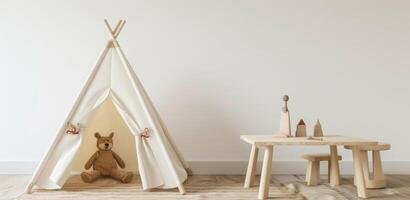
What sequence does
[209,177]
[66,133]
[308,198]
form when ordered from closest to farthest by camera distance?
1. [308,198]
2. [66,133]
3. [209,177]

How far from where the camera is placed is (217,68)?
320 cm

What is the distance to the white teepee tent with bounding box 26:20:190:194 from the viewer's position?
2.51 metres

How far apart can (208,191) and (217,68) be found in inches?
38.6

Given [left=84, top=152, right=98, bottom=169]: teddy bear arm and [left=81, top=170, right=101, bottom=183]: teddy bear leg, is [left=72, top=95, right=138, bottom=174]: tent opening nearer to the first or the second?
[left=84, top=152, right=98, bottom=169]: teddy bear arm

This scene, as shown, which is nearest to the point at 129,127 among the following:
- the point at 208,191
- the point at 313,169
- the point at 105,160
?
the point at 105,160

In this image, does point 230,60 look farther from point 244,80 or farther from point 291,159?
point 291,159

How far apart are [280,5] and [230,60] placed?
0.53 metres

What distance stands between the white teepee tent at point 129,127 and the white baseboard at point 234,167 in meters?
0.64

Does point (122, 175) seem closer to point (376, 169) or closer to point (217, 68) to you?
point (217, 68)

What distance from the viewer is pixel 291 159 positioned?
10.5 feet

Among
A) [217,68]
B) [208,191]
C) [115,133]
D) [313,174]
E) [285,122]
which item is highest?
[217,68]

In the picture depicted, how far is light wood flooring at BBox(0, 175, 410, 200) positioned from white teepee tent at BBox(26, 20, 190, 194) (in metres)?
0.08

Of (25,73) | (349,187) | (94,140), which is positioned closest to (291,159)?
(349,187)

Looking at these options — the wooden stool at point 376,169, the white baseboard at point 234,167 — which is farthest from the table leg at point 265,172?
the white baseboard at point 234,167
